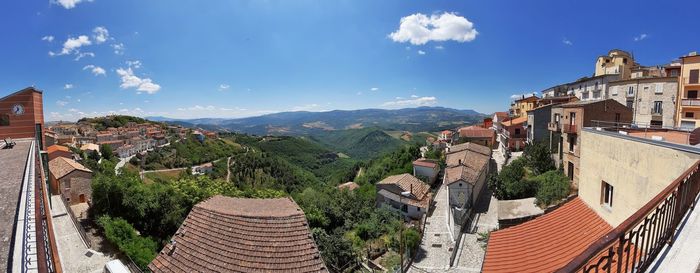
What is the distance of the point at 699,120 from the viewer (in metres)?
25.0

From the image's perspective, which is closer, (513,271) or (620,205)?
(620,205)

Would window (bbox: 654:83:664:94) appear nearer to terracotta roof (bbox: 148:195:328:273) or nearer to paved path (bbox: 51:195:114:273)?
terracotta roof (bbox: 148:195:328:273)

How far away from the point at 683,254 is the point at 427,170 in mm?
31403

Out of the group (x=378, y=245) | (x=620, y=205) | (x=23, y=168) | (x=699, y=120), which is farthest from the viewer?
(x=699, y=120)

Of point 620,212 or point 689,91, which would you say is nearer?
point 620,212

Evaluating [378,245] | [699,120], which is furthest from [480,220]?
[699,120]

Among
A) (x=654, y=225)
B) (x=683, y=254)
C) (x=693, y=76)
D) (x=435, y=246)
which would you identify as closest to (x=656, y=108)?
(x=693, y=76)

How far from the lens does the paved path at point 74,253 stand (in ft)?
46.7

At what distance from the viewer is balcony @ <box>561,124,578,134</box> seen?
20.2 m

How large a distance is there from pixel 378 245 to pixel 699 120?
87.3 ft

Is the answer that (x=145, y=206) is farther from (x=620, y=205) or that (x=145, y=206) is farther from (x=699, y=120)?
(x=699, y=120)

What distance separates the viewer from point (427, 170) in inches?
1356

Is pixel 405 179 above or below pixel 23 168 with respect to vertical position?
below

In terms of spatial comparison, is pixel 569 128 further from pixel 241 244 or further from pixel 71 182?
pixel 71 182
